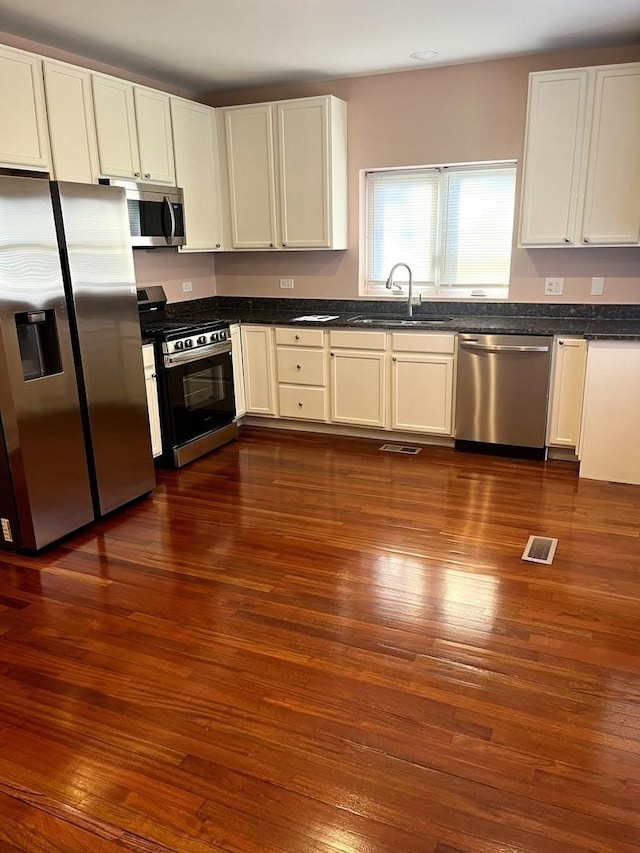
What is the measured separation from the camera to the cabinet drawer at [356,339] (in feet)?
15.3

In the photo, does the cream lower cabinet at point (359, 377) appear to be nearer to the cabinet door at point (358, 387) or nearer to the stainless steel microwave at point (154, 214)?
the cabinet door at point (358, 387)

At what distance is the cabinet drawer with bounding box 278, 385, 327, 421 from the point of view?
16.5 feet

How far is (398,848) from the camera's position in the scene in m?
1.60

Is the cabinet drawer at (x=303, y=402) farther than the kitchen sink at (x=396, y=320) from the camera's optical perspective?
Yes

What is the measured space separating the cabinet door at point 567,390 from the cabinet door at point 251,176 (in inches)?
93.8

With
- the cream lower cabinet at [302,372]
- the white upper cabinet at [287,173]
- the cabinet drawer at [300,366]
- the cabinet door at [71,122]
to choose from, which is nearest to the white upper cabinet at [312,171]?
the white upper cabinet at [287,173]

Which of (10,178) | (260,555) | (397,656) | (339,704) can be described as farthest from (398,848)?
(10,178)

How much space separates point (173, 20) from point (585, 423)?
333 centimetres

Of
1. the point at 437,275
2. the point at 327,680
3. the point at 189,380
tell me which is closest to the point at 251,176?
the point at 437,275

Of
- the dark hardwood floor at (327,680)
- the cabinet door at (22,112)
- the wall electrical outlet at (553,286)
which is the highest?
the cabinet door at (22,112)

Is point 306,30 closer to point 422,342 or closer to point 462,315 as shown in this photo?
point 422,342

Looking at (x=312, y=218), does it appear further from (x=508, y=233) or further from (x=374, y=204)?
(x=508, y=233)

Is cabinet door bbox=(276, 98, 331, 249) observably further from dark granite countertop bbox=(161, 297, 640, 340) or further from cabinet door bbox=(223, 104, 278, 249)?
dark granite countertop bbox=(161, 297, 640, 340)

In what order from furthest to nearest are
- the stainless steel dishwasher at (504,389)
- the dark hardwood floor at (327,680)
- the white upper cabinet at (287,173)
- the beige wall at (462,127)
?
the white upper cabinet at (287,173)
the beige wall at (462,127)
the stainless steel dishwasher at (504,389)
the dark hardwood floor at (327,680)
